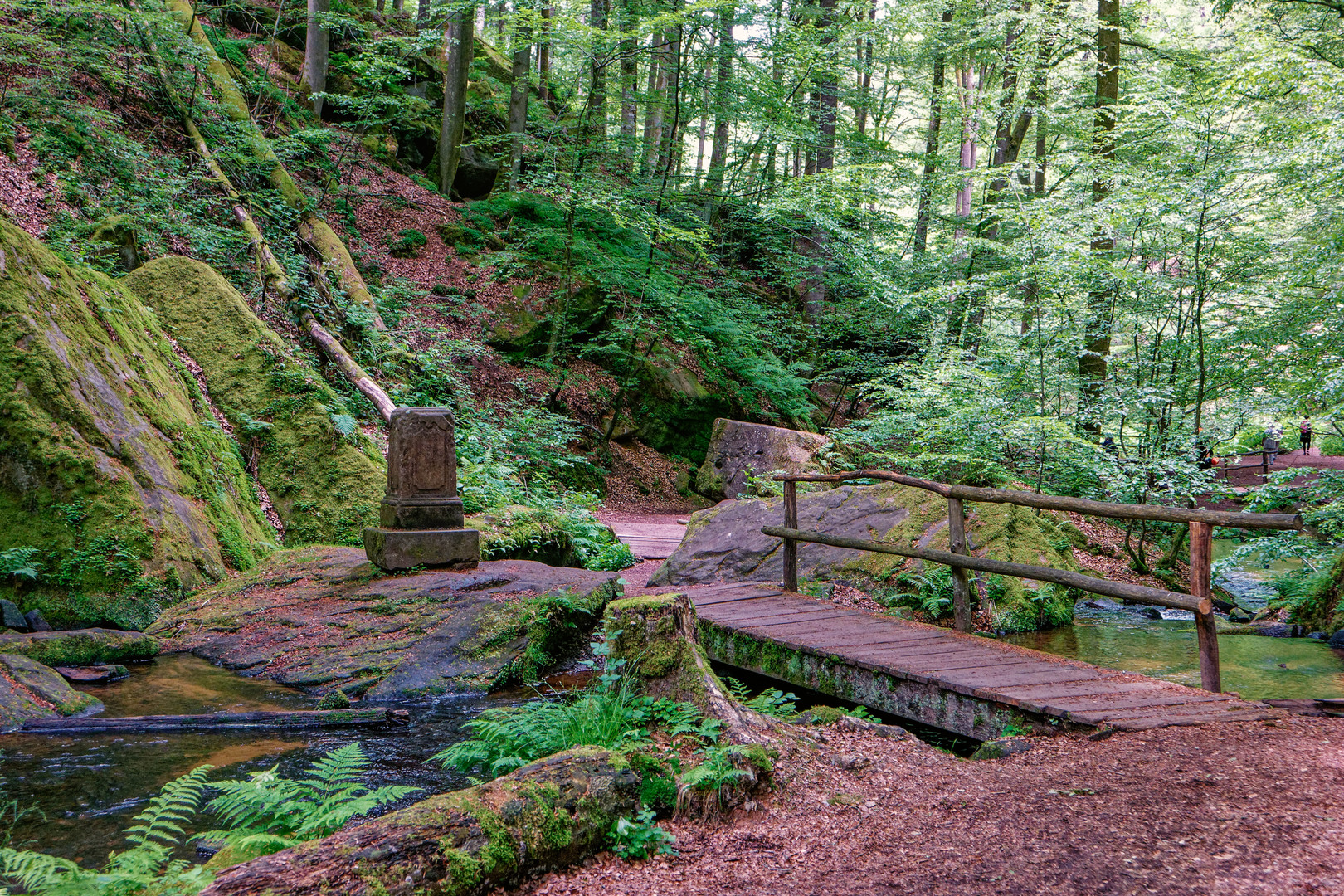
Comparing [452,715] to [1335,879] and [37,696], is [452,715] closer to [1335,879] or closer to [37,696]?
[37,696]

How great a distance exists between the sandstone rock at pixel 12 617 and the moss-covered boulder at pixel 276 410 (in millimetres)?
2990

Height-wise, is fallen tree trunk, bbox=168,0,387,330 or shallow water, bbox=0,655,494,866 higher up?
fallen tree trunk, bbox=168,0,387,330

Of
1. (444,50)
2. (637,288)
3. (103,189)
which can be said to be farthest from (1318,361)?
(444,50)

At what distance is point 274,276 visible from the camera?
11578 millimetres

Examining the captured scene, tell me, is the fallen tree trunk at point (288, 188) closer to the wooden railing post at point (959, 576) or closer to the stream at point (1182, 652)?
the wooden railing post at point (959, 576)

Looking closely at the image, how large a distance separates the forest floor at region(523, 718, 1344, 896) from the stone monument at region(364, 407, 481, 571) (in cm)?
439

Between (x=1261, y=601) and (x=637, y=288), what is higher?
(x=637, y=288)

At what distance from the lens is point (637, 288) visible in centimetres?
1642

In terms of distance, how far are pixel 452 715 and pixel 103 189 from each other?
1005 cm

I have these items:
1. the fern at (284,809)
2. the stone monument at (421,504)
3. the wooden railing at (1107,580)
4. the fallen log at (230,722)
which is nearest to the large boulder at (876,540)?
the wooden railing at (1107,580)

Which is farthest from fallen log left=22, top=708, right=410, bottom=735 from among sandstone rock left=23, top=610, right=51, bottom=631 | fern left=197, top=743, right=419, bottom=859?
sandstone rock left=23, top=610, right=51, bottom=631

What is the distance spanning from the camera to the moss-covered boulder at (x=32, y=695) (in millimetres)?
4301

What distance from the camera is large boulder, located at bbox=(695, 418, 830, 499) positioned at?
15.5 metres

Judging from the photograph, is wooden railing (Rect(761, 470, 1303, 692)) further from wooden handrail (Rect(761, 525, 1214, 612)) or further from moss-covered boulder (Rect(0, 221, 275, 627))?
moss-covered boulder (Rect(0, 221, 275, 627))
